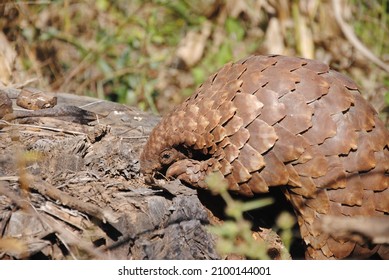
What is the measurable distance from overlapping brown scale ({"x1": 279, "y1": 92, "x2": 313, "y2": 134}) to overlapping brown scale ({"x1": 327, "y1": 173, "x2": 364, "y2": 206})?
25 cm

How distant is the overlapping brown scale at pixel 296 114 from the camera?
198 cm

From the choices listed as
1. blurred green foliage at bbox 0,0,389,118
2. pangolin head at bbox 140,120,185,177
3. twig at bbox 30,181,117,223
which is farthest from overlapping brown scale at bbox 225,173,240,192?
blurred green foliage at bbox 0,0,389,118

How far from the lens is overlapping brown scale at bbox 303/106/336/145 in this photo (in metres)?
1.97

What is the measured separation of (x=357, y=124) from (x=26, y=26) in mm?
2791

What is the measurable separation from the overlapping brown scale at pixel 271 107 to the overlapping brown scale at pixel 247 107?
0.02 metres

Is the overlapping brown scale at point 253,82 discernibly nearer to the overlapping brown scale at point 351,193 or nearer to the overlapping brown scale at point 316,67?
the overlapping brown scale at point 316,67

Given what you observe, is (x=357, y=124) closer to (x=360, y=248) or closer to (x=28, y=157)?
(x=360, y=248)

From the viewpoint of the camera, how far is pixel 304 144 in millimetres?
1974

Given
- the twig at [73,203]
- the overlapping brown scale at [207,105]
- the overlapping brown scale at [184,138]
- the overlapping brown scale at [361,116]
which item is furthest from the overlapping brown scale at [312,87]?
the twig at [73,203]

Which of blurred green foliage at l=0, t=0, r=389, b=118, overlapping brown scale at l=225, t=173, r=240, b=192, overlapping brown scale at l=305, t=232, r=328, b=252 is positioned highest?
overlapping brown scale at l=225, t=173, r=240, b=192

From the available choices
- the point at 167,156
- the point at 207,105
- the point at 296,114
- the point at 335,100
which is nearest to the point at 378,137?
the point at 335,100

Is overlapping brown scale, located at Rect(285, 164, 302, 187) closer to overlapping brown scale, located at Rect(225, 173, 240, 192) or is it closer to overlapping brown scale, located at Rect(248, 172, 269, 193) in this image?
overlapping brown scale, located at Rect(248, 172, 269, 193)
